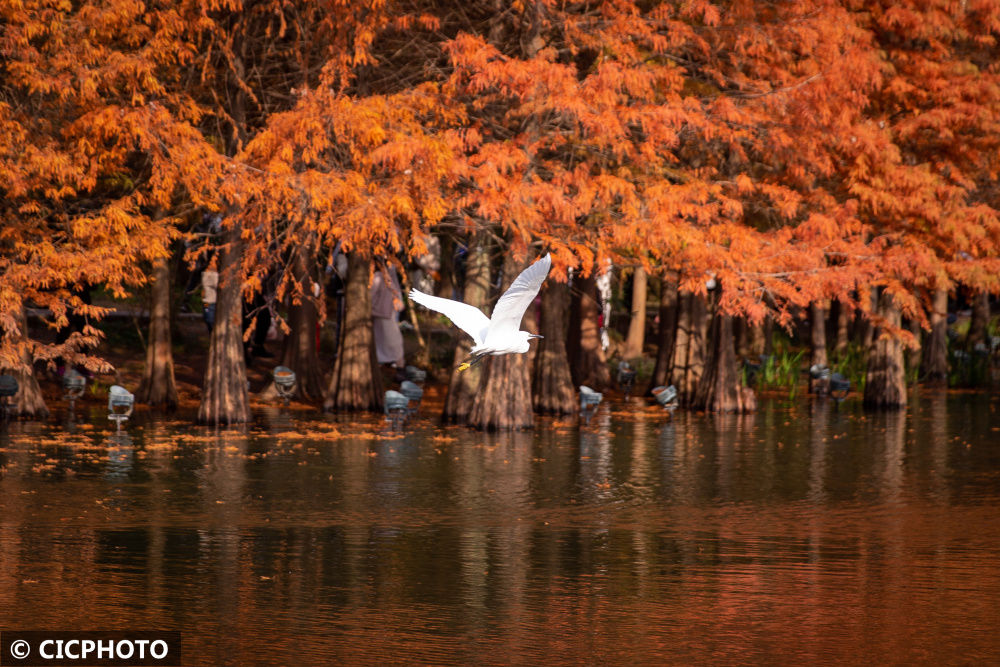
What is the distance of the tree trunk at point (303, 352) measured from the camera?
1194 inches

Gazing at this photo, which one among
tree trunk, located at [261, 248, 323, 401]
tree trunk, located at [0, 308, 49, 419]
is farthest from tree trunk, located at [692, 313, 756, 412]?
tree trunk, located at [0, 308, 49, 419]

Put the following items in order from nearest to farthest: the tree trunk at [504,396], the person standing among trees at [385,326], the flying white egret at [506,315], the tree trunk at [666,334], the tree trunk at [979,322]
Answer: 1. the flying white egret at [506,315]
2. the tree trunk at [504,396]
3. the person standing among trees at [385,326]
4. the tree trunk at [666,334]
5. the tree trunk at [979,322]

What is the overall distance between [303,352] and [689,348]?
821cm

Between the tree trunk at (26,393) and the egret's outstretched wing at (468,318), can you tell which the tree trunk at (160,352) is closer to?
the tree trunk at (26,393)

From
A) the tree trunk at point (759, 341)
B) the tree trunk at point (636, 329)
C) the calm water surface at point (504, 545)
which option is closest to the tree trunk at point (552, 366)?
the calm water surface at point (504, 545)

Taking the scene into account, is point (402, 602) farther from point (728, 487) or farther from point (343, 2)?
point (343, 2)

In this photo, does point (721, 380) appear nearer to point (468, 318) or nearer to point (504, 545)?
point (504, 545)

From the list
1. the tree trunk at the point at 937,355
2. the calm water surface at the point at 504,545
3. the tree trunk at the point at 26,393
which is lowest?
the calm water surface at the point at 504,545

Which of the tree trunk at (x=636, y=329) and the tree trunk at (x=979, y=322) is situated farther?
the tree trunk at (x=979, y=322)

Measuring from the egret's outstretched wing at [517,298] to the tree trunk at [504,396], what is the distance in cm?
1280

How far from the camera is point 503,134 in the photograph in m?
25.5

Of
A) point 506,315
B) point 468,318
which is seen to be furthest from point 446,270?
point 506,315

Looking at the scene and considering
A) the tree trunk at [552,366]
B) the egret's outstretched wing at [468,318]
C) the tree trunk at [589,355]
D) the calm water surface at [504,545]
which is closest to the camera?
the calm water surface at [504,545]

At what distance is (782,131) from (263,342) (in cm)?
1438
